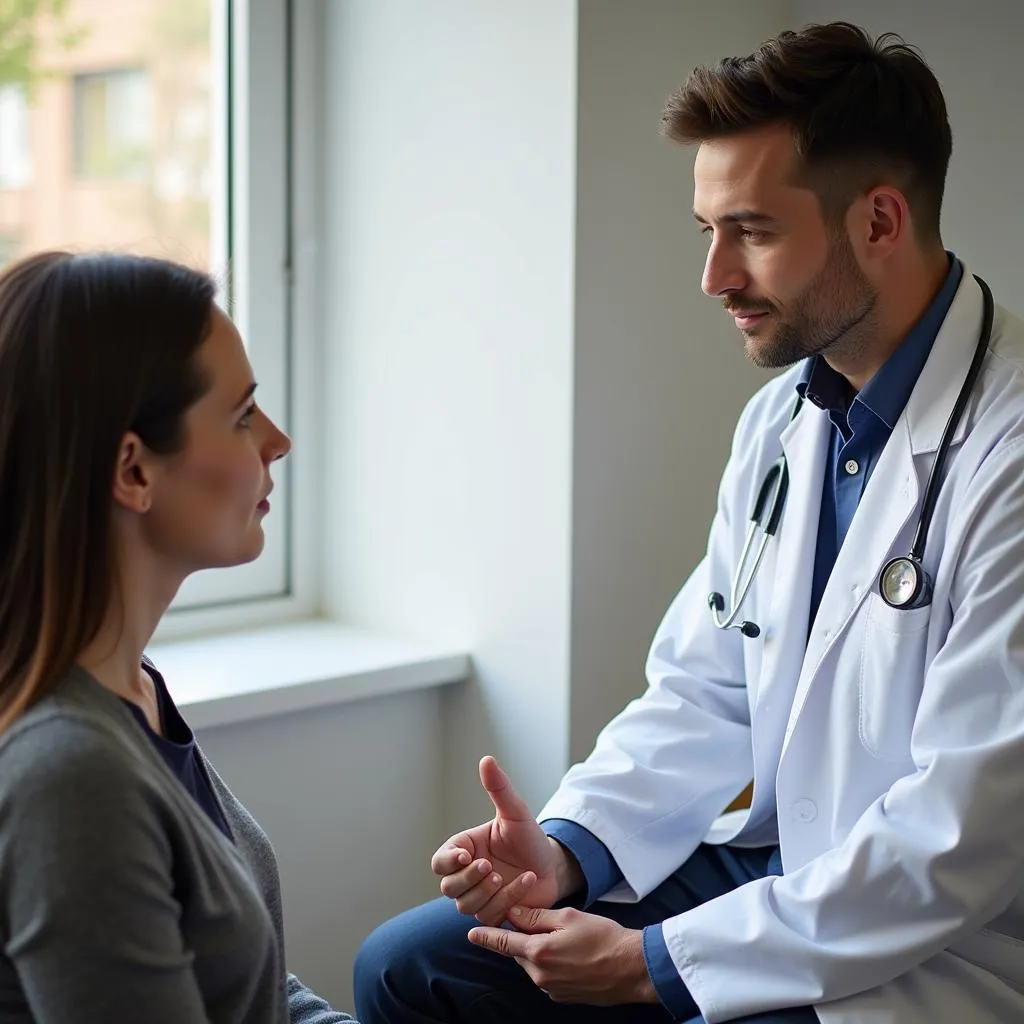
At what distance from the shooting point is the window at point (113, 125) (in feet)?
6.72

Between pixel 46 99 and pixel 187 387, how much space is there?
46.8 inches

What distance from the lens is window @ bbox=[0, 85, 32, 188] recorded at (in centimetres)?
198

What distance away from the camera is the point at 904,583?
1386mm

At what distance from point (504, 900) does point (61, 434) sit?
2.54ft

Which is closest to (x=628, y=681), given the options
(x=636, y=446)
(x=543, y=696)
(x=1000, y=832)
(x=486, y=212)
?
(x=543, y=696)

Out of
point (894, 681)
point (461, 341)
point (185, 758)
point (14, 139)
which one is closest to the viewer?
point (185, 758)

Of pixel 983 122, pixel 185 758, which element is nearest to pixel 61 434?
pixel 185 758

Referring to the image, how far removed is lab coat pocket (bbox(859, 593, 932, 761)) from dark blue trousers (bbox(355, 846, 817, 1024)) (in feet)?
0.90

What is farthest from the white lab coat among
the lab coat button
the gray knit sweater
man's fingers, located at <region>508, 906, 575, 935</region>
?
the gray knit sweater

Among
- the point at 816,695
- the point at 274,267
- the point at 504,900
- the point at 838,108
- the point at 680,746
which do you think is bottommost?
the point at 504,900

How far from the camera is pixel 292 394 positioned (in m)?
2.32

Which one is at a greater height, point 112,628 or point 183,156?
point 183,156

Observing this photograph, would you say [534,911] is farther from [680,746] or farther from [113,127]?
[113,127]

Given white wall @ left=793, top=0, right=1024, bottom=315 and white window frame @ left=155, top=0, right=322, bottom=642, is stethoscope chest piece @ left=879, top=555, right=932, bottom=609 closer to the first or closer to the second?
white wall @ left=793, top=0, right=1024, bottom=315
